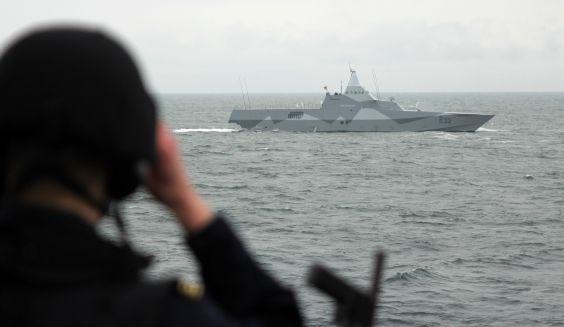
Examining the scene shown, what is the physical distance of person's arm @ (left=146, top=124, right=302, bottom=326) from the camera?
1437mm

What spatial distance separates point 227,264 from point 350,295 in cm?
22

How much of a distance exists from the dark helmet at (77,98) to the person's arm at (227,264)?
119 mm


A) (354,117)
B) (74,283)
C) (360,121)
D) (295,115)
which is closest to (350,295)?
(74,283)

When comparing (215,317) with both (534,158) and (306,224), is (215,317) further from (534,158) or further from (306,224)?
(534,158)

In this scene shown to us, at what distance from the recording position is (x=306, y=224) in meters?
27.3

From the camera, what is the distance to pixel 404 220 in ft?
93.1

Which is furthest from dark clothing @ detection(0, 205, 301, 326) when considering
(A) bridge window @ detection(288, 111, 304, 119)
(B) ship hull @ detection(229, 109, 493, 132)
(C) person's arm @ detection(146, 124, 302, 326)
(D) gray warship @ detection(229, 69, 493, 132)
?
(A) bridge window @ detection(288, 111, 304, 119)

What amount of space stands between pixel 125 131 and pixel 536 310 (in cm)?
1681

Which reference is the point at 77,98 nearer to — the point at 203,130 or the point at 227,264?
the point at 227,264

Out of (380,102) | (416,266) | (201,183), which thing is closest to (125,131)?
(416,266)

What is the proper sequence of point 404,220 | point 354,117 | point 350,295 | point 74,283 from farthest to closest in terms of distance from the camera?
point 354,117, point 404,220, point 350,295, point 74,283

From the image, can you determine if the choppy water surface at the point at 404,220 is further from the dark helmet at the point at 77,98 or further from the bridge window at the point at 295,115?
the bridge window at the point at 295,115

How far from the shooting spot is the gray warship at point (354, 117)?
58781 mm

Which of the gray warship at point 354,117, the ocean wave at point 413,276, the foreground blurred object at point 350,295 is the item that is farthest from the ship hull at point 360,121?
the foreground blurred object at point 350,295
